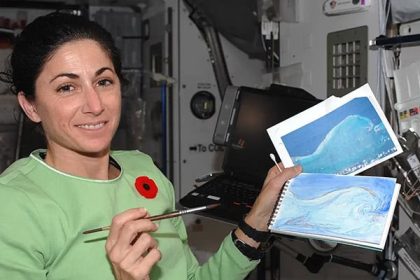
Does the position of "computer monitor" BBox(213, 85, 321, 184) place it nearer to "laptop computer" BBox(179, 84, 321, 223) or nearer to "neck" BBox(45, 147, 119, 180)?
"laptop computer" BBox(179, 84, 321, 223)

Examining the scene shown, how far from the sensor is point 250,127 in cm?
196

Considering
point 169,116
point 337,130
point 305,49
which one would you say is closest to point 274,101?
point 305,49

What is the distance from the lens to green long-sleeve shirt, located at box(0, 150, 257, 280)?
3.15 feet

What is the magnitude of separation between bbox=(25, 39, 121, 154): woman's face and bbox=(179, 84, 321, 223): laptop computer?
0.79m

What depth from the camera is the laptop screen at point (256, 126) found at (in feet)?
6.25

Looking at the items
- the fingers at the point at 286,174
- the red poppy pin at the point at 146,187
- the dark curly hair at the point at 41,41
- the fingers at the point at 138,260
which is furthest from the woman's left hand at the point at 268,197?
the dark curly hair at the point at 41,41

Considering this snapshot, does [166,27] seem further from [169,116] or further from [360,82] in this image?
[360,82]

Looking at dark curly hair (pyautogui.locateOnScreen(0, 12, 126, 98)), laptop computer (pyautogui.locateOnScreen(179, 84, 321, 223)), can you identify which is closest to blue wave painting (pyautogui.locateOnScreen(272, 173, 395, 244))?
dark curly hair (pyautogui.locateOnScreen(0, 12, 126, 98))

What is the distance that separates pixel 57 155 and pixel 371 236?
2.26ft

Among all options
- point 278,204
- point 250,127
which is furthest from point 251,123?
point 278,204

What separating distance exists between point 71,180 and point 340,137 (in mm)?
643

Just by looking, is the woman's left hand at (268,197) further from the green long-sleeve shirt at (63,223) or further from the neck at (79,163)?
the neck at (79,163)

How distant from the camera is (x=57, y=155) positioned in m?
1.12

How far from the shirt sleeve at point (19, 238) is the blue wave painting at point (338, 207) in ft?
1.59
